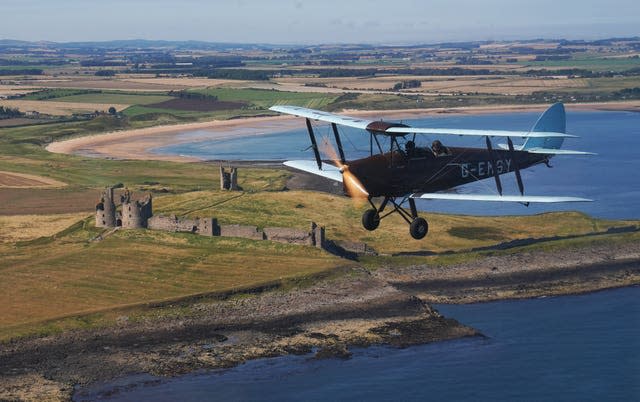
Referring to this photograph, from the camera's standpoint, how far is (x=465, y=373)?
2169 inches

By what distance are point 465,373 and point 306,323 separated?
12.1 meters

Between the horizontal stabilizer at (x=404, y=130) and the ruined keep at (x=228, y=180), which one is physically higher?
the horizontal stabilizer at (x=404, y=130)

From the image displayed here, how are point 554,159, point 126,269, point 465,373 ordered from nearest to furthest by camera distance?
point 465,373
point 126,269
point 554,159

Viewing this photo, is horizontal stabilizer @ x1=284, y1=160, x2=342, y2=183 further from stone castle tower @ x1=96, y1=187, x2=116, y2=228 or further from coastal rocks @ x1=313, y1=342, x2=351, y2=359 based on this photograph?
stone castle tower @ x1=96, y1=187, x2=116, y2=228

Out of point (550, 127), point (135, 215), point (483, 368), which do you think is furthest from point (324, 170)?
point (135, 215)

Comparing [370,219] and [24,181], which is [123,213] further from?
[24,181]

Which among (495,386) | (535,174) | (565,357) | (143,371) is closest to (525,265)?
(565,357)

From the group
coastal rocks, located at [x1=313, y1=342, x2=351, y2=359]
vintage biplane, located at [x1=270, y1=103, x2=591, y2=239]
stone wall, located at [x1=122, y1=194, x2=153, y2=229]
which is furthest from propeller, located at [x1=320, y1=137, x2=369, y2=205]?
stone wall, located at [x1=122, y1=194, x2=153, y2=229]

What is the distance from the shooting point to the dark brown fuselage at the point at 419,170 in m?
40.4

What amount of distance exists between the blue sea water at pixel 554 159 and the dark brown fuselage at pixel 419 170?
30901 mm

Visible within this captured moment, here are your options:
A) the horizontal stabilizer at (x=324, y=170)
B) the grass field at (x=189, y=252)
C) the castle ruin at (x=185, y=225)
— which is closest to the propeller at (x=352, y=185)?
the horizontal stabilizer at (x=324, y=170)

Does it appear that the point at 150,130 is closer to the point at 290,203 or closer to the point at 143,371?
the point at 290,203

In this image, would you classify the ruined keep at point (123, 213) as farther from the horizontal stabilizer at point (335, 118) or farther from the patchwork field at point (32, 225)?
the horizontal stabilizer at point (335, 118)

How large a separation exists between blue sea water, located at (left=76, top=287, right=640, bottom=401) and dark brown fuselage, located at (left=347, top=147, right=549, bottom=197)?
13.4 meters
